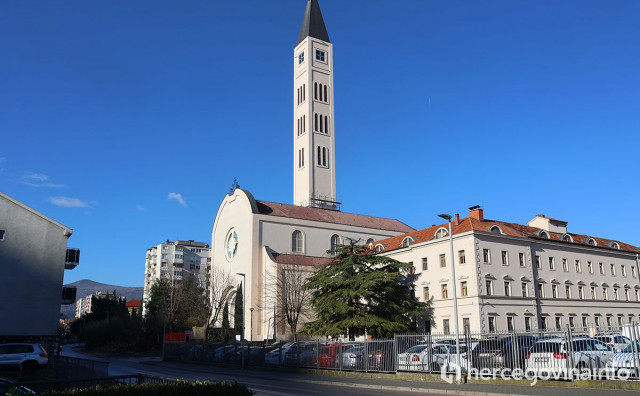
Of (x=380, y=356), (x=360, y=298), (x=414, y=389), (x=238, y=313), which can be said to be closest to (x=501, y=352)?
(x=414, y=389)

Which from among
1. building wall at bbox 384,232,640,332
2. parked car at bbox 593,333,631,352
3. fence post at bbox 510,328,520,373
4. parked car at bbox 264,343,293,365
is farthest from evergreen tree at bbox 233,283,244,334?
parked car at bbox 593,333,631,352

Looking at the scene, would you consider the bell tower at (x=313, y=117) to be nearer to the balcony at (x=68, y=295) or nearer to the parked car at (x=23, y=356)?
the balcony at (x=68, y=295)

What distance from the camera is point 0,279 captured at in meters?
31.9

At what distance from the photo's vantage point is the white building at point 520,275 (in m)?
40.1

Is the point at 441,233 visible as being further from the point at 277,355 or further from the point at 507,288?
the point at 277,355

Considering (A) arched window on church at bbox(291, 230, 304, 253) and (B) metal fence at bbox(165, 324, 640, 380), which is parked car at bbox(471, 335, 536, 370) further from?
(A) arched window on church at bbox(291, 230, 304, 253)

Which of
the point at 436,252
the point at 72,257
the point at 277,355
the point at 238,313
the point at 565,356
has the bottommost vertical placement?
the point at 277,355

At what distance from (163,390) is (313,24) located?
240 feet

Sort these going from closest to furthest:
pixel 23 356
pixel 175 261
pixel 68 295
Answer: pixel 23 356 < pixel 68 295 < pixel 175 261

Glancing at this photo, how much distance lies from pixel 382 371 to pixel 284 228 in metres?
36.7

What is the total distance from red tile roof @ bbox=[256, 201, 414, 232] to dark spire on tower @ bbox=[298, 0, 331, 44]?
27620 mm

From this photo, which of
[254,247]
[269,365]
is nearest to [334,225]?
[254,247]

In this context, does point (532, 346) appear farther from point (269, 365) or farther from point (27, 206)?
point (27, 206)

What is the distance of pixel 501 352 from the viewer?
19.6m
